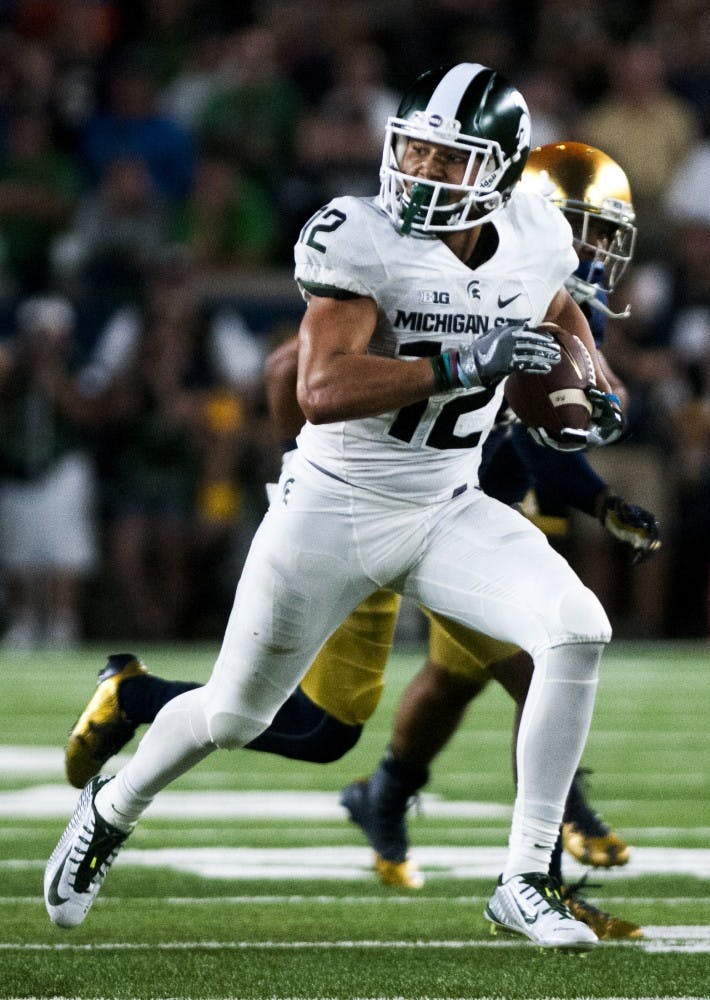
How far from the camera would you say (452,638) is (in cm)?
354

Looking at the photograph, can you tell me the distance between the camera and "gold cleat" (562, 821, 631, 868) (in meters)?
3.64

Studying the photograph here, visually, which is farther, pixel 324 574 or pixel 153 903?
pixel 153 903

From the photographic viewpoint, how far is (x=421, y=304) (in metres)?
3.09

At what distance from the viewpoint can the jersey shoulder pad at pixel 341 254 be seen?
3.02m

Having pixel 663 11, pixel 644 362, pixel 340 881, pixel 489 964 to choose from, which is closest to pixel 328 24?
pixel 663 11

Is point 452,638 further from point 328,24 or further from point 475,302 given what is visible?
point 328,24

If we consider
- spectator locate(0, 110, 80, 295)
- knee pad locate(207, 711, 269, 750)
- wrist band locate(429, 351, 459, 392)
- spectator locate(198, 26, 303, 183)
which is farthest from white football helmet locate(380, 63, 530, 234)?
spectator locate(198, 26, 303, 183)

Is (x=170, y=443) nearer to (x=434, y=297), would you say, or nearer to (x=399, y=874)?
(x=399, y=874)

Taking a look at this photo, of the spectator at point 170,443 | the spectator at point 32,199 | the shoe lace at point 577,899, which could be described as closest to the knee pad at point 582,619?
the shoe lace at point 577,899

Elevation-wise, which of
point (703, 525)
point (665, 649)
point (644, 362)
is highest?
point (644, 362)

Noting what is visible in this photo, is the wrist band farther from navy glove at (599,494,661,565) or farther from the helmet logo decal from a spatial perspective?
navy glove at (599,494,661,565)

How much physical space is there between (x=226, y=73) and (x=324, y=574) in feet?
24.7

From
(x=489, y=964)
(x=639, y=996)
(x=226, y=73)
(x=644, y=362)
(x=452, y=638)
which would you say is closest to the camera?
(x=639, y=996)

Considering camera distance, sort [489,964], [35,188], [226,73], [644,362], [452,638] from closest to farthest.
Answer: [489,964] → [452,638] → [644,362] → [35,188] → [226,73]
